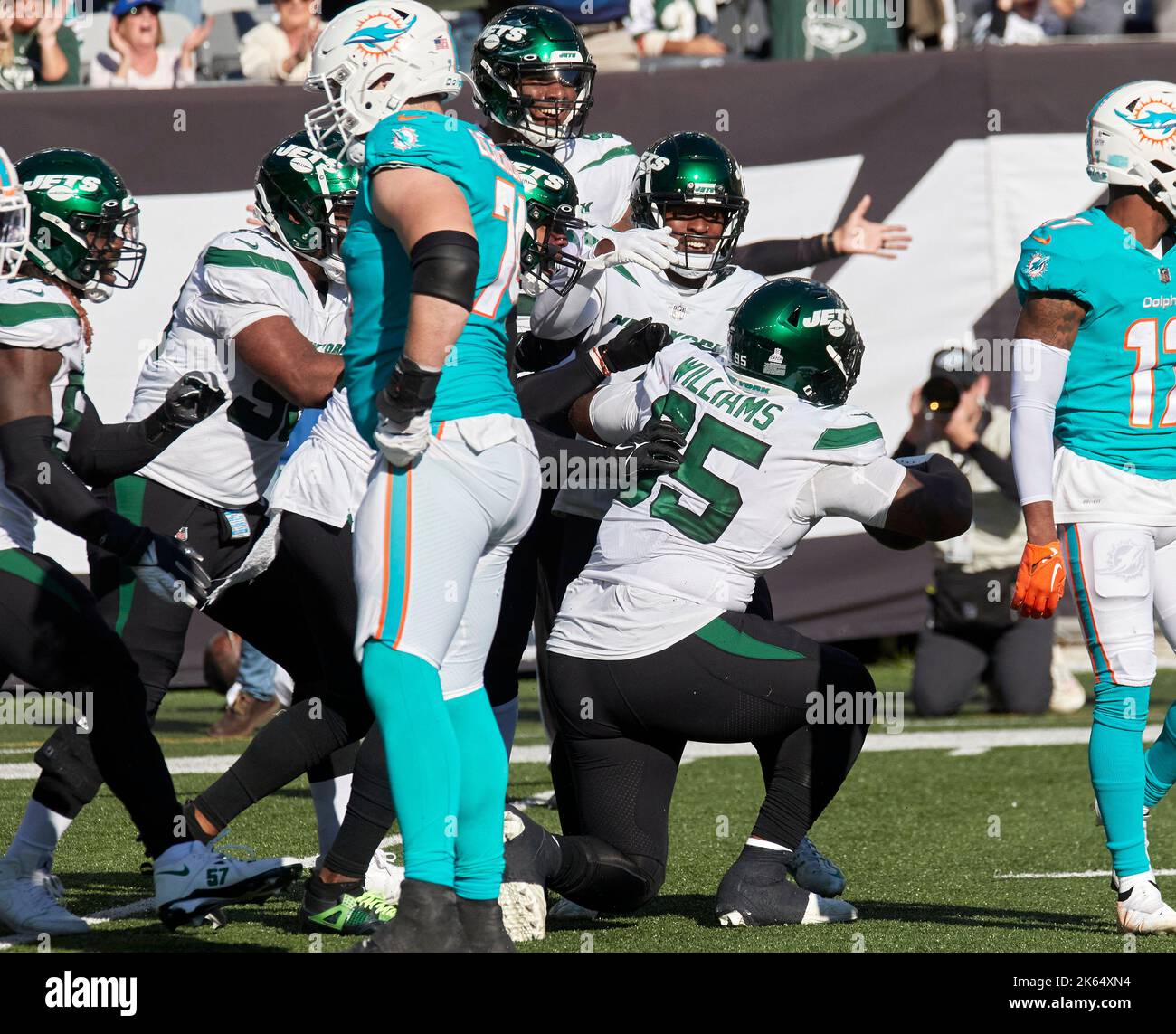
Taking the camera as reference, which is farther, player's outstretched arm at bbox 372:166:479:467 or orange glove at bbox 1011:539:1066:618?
orange glove at bbox 1011:539:1066:618

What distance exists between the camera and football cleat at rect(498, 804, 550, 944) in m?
3.56

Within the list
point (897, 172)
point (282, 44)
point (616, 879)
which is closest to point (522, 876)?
point (616, 879)

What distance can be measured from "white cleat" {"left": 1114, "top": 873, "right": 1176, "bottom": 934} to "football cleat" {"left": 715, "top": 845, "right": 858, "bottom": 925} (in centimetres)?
58

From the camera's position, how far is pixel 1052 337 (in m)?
3.88

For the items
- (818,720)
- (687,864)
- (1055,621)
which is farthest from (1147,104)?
(1055,621)

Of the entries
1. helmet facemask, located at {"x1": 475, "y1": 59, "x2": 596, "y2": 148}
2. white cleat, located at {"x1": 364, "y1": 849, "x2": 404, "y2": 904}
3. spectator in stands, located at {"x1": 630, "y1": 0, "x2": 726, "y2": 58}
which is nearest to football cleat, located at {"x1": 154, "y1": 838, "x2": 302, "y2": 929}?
white cleat, located at {"x1": 364, "y1": 849, "x2": 404, "y2": 904}

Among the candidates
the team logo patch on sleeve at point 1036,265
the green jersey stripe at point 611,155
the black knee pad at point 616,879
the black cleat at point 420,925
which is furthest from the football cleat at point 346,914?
the green jersey stripe at point 611,155

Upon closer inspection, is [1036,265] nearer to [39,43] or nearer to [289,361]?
[289,361]

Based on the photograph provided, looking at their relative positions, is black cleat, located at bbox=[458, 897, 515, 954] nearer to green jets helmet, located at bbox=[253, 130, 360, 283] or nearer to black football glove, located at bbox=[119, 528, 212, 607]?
black football glove, located at bbox=[119, 528, 212, 607]

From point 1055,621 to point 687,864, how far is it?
4.40 metres

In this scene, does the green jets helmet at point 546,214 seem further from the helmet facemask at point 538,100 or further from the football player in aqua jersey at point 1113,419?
the football player in aqua jersey at point 1113,419
